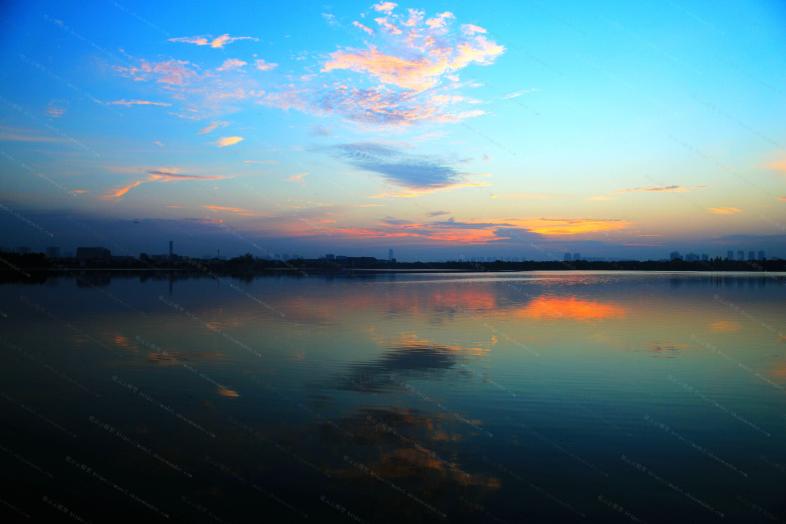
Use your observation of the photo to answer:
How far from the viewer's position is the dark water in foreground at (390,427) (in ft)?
24.7

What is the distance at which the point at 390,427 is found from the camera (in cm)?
1048

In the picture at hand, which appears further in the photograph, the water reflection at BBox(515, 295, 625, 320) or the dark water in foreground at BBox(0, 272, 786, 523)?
the water reflection at BBox(515, 295, 625, 320)

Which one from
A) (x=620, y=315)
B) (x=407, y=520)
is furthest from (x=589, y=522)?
(x=620, y=315)

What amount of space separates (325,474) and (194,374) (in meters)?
7.77

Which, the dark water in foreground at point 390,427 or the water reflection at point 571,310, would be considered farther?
the water reflection at point 571,310

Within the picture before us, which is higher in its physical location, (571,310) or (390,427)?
(571,310)

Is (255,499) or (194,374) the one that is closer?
(255,499)

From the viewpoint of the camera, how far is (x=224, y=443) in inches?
376

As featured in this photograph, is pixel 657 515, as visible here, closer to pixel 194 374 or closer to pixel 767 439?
pixel 767 439

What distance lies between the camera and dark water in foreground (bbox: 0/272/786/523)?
24.7ft

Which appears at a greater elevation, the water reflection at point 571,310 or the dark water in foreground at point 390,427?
the water reflection at point 571,310

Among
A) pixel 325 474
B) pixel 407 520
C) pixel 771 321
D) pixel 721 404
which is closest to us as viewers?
pixel 407 520

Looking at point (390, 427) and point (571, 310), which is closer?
point (390, 427)

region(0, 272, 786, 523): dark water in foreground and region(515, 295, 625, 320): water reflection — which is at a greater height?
region(515, 295, 625, 320): water reflection
